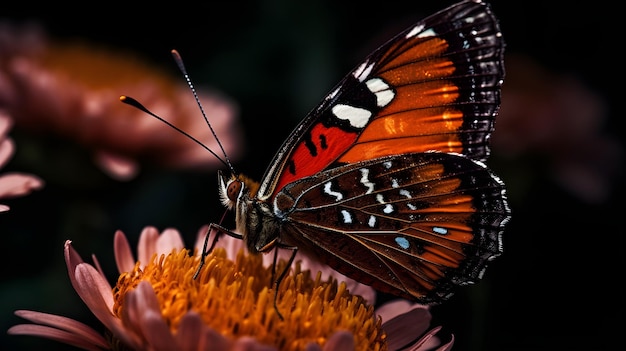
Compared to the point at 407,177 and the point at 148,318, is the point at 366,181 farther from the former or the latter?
the point at 148,318

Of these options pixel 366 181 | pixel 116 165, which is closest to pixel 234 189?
pixel 366 181

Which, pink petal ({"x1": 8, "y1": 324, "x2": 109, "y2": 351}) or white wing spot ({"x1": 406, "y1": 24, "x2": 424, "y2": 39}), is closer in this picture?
pink petal ({"x1": 8, "y1": 324, "x2": 109, "y2": 351})

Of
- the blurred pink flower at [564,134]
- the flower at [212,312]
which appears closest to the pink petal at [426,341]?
the flower at [212,312]

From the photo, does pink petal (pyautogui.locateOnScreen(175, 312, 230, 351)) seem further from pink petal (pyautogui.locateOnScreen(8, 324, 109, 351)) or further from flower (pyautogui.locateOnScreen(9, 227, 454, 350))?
pink petal (pyautogui.locateOnScreen(8, 324, 109, 351))

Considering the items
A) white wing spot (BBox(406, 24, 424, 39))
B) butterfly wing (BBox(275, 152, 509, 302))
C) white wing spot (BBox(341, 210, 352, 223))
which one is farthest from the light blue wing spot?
white wing spot (BBox(406, 24, 424, 39))

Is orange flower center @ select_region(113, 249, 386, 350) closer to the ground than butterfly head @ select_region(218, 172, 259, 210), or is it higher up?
closer to the ground

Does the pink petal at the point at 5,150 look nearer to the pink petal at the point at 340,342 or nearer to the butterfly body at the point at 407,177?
the butterfly body at the point at 407,177
